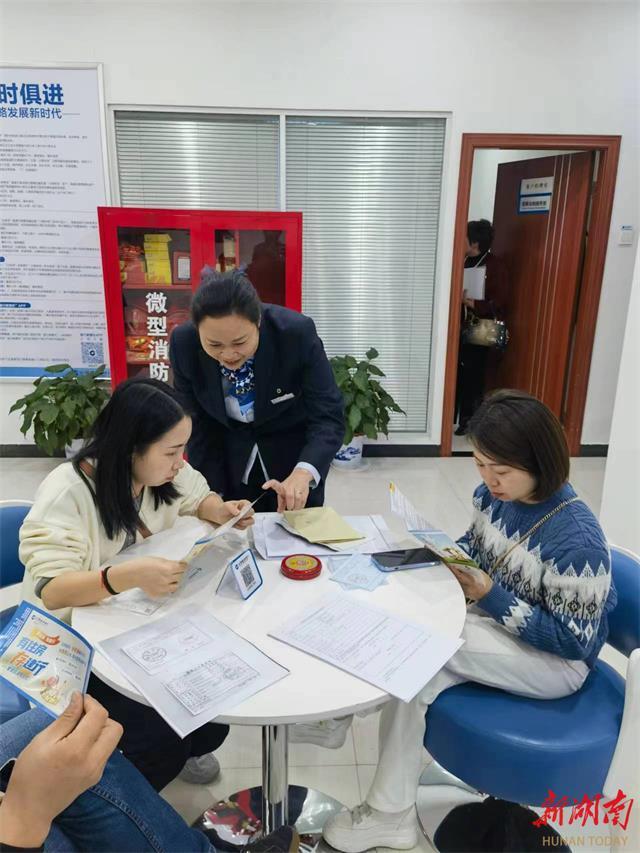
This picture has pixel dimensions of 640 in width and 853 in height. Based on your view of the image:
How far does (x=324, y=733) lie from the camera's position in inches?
77.6

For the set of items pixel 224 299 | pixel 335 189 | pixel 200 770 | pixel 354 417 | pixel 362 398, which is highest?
pixel 335 189

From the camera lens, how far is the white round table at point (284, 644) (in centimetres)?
114

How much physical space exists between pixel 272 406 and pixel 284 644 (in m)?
0.93

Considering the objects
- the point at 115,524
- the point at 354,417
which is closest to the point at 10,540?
the point at 115,524

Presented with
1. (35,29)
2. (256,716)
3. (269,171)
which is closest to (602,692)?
(256,716)

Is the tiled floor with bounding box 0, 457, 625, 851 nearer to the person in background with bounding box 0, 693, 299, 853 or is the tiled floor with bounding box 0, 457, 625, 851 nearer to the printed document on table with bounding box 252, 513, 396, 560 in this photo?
the printed document on table with bounding box 252, 513, 396, 560

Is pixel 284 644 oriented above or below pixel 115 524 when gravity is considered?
below

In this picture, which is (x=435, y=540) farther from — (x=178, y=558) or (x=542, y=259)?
(x=542, y=259)

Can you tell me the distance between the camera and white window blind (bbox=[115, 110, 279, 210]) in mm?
3861

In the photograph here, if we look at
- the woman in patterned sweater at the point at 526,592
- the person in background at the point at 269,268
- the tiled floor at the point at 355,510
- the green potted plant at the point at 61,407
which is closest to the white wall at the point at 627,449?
the tiled floor at the point at 355,510

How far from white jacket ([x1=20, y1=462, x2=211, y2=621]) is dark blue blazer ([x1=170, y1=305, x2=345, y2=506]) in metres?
0.57

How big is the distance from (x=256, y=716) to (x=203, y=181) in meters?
3.58

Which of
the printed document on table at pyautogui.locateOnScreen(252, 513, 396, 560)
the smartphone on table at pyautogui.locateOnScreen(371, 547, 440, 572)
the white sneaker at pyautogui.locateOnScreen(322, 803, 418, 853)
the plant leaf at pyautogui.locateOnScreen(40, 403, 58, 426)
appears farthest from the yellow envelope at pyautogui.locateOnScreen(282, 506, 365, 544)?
the plant leaf at pyautogui.locateOnScreen(40, 403, 58, 426)

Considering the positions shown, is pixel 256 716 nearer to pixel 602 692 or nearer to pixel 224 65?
pixel 602 692
